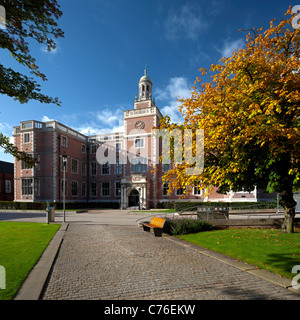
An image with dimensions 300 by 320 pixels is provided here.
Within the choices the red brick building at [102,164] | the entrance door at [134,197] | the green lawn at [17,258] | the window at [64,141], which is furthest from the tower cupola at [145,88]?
the green lawn at [17,258]

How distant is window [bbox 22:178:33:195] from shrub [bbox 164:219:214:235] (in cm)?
2969

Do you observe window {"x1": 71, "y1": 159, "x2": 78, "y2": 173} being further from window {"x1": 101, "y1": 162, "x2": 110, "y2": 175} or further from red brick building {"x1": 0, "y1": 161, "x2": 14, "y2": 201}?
red brick building {"x1": 0, "y1": 161, "x2": 14, "y2": 201}

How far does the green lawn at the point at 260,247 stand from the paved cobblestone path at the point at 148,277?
95cm

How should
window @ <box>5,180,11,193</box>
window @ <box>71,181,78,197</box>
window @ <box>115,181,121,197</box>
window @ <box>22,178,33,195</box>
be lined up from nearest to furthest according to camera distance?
window @ <box>22,178,33,195</box> → window @ <box>71,181,78,197</box> → window @ <box>115,181,121,197</box> → window @ <box>5,180,11,193</box>

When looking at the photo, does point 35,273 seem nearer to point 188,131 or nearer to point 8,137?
point 8,137

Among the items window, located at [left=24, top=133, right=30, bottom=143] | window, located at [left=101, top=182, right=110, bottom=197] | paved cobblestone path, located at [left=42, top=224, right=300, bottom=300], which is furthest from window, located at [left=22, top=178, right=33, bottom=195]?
paved cobblestone path, located at [left=42, top=224, right=300, bottom=300]

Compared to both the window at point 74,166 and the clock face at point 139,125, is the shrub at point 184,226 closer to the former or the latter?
the clock face at point 139,125

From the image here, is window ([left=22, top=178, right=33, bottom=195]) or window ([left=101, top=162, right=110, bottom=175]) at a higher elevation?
window ([left=101, top=162, right=110, bottom=175])

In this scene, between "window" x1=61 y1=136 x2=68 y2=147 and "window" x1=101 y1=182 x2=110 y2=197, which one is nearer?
"window" x1=61 y1=136 x2=68 y2=147

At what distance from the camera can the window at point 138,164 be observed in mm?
38341

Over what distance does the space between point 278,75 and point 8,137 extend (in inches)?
355

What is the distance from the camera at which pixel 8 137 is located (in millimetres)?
5305

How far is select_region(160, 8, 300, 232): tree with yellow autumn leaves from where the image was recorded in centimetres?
772
